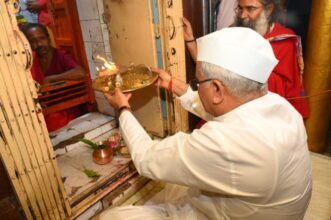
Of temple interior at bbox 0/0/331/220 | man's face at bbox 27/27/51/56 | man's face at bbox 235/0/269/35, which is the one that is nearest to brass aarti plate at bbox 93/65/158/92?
temple interior at bbox 0/0/331/220

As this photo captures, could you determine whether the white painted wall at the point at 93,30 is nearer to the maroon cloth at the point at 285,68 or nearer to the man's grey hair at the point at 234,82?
the maroon cloth at the point at 285,68

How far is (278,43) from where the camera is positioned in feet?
6.66

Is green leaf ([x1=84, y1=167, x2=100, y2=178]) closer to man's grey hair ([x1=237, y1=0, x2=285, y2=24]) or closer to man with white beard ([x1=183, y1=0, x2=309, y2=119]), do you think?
man with white beard ([x1=183, y1=0, x2=309, y2=119])

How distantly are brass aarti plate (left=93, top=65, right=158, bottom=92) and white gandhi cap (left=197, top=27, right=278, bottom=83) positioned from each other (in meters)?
0.82

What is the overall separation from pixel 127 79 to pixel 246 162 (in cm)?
129

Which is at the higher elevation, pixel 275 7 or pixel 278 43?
pixel 275 7

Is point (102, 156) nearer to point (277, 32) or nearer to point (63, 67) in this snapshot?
point (63, 67)

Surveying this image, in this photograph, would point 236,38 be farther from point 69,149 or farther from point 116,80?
point 69,149

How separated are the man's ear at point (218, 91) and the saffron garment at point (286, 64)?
3.88 ft

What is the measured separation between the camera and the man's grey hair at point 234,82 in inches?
38.4

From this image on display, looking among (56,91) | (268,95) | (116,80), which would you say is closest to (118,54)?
(116,80)

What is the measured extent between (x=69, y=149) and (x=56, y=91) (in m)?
0.75

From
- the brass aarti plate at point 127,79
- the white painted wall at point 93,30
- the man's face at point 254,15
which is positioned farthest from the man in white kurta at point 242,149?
the white painted wall at point 93,30

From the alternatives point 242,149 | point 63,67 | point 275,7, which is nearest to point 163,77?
point 242,149
